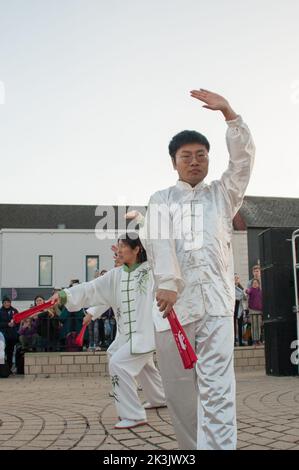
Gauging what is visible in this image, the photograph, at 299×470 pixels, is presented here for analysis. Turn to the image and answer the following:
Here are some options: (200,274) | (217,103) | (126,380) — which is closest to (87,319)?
(126,380)

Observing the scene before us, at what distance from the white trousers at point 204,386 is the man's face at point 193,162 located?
0.87 metres

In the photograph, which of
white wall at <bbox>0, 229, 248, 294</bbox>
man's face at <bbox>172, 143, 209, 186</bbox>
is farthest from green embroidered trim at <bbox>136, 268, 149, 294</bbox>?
white wall at <bbox>0, 229, 248, 294</bbox>

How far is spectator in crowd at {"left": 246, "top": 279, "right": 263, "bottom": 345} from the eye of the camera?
12.6 m

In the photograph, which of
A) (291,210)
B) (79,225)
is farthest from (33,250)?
(291,210)

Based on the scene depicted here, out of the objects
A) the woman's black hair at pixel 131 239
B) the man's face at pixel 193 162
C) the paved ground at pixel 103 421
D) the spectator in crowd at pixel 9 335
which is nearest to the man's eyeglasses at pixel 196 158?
the man's face at pixel 193 162

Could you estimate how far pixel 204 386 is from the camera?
3.19 meters

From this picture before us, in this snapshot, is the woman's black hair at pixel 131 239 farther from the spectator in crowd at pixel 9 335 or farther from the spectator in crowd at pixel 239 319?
the spectator in crowd at pixel 9 335

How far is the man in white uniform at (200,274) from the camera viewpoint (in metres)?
3.18

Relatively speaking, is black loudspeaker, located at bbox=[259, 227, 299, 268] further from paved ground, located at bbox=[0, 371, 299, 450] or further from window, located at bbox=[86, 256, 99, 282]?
window, located at bbox=[86, 256, 99, 282]

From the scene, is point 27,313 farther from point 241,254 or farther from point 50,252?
point 241,254

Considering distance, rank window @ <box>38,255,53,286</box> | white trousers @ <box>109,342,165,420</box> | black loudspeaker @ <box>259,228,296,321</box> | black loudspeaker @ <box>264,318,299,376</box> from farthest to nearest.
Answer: window @ <box>38,255,53,286</box>, black loudspeaker @ <box>259,228,296,321</box>, black loudspeaker @ <box>264,318,299,376</box>, white trousers @ <box>109,342,165,420</box>

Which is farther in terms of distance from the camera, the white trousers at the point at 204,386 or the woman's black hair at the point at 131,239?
Result: the woman's black hair at the point at 131,239

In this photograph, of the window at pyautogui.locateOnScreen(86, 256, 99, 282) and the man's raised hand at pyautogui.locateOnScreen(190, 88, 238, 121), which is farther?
the window at pyautogui.locateOnScreen(86, 256, 99, 282)

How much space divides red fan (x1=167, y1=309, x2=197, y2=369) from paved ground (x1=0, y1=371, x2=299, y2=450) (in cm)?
138
